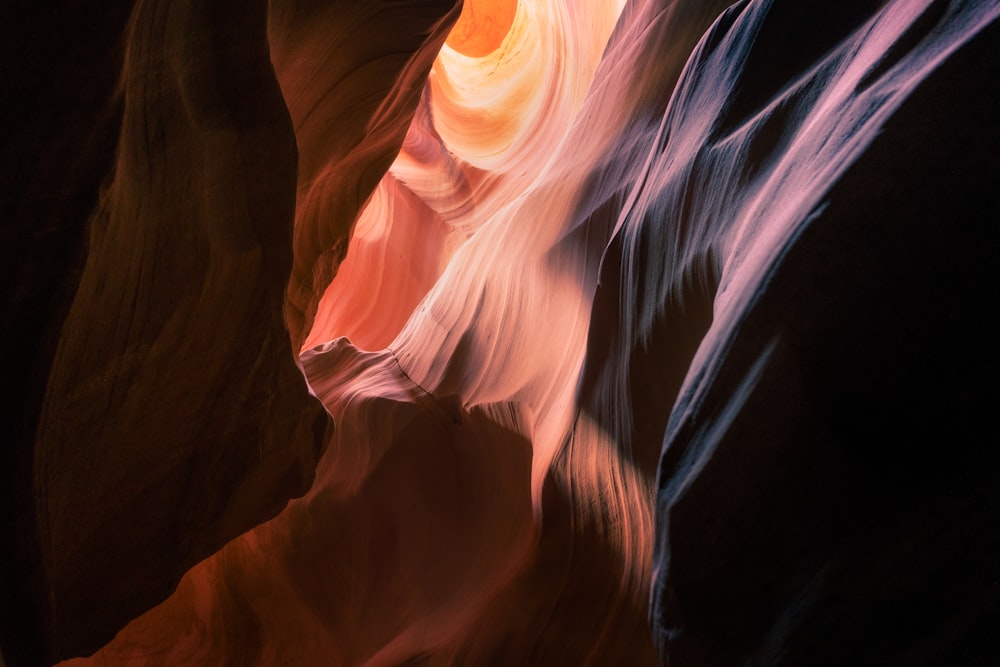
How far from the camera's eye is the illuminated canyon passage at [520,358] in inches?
40.1

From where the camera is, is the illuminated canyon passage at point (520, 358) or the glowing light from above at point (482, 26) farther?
the glowing light from above at point (482, 26)

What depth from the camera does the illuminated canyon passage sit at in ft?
3.34

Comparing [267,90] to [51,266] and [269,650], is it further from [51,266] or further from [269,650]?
[269,650]

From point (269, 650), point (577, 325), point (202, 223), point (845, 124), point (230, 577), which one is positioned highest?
point (202, 223)

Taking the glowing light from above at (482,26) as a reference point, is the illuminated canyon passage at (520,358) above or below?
below

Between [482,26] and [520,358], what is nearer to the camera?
[520,358]

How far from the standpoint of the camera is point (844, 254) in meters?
1.08

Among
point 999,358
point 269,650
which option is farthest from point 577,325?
point 999,358

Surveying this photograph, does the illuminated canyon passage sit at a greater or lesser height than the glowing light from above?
lesser

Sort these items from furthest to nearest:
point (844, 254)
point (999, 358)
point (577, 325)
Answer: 1. point (577, 325)
2. point (844, 254)
3. point (999, 358)

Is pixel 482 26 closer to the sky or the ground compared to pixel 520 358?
closer to the sky

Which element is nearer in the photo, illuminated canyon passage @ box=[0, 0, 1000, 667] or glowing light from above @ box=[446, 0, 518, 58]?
illuminated canyon passage @ box=[0, 0, 1000, 667]

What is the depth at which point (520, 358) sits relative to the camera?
10.9 feet

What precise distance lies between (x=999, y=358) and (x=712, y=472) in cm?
43
